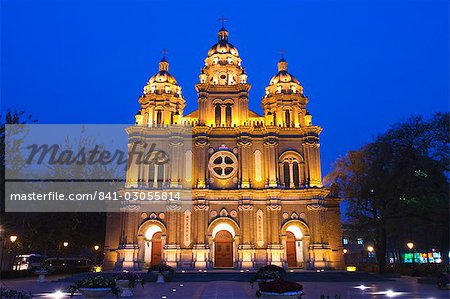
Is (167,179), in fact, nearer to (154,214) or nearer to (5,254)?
(154,214)

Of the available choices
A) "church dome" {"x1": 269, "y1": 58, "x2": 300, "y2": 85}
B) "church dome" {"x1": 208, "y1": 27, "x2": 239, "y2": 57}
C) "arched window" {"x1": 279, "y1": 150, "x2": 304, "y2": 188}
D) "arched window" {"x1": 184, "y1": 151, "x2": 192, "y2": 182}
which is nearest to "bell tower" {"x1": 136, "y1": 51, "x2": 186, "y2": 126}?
"arched window" {"x1": 184, "y1": 151, "x2": 192, "y2": 182}

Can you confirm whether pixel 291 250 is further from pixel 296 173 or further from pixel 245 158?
pixel 245 158

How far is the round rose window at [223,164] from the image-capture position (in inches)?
1495

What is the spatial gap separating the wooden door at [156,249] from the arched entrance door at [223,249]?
485 centimetres

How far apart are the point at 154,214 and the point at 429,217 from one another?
22.4 meters

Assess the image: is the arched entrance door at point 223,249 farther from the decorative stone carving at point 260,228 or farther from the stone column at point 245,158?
the stone column at point 245,158

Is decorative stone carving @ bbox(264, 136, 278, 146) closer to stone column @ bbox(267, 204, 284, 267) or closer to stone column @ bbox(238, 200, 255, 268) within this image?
stone column @ bbox(267, 204, 284, 267)

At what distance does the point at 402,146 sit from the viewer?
2216cm

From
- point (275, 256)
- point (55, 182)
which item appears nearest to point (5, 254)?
point (55, 182)

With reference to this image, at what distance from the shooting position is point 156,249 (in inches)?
1442

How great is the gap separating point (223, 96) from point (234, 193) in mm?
9388

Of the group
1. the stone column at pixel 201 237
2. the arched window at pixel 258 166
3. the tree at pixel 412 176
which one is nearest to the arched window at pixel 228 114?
the arched window at pixel 258 166

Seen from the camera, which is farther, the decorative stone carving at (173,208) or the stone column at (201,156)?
the stone column at (201,156)

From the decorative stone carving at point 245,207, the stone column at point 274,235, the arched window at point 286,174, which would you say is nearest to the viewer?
the stone column at point 274,235
